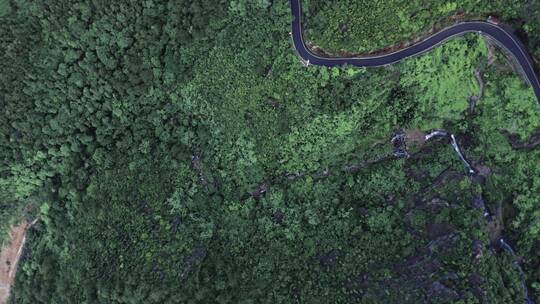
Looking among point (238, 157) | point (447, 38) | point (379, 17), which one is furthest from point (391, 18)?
point (238, 157)

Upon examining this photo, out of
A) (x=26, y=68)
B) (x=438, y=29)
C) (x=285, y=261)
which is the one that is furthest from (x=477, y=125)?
(x=26, y=68)

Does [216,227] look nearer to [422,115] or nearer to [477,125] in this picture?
[422,115]

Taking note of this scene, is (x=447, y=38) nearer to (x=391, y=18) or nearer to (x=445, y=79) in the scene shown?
(x=445, y=79)

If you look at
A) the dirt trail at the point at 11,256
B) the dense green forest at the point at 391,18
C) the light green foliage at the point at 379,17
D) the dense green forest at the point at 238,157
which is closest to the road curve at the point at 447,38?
the dense green forest at the point at 391,18

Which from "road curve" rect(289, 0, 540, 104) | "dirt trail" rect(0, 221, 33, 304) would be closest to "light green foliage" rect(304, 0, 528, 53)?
"road curve" rect(289, 0, 540, 104)

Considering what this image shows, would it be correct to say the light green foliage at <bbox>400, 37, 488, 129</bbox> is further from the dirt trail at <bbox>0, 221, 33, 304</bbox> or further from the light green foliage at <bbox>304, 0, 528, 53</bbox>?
the dirt trail at <bbox>0, 221, 33, 304</bbox>

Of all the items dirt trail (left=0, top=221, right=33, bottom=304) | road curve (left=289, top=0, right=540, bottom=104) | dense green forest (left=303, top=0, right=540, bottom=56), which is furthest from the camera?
dirt trail (left=0, top=221, right=33, bottom=304)

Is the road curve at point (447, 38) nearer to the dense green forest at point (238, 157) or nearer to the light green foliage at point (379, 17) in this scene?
the dense green forest at point (238, 157)
